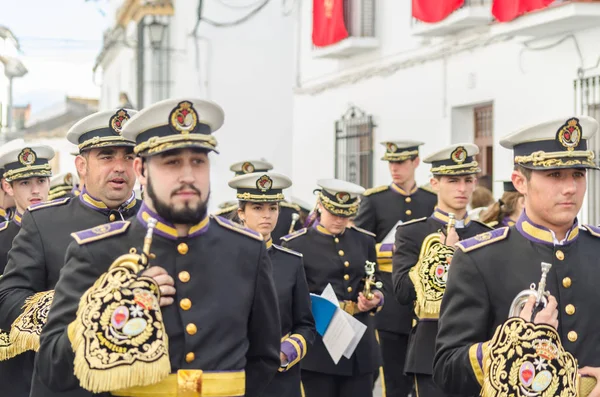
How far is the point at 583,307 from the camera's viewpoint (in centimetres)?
519

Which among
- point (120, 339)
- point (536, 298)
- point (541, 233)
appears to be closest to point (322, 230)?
point (541, 233)

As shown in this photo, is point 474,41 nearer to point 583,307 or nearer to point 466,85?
point 466,85

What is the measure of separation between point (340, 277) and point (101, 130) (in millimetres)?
3568

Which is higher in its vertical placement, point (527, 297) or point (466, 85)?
point (466, 85)

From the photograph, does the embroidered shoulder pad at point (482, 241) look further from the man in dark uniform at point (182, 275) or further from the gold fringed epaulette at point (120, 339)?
the gold fringed epaulette at point (120, 339)

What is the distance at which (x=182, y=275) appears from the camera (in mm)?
4730

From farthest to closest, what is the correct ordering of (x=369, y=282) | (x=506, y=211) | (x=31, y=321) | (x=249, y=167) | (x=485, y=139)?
(x=485, y=139) → (x=249, y=167) → (x=506, y=211) → (x=369, y=282) → (x=31, y=321)

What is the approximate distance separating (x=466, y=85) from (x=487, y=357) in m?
12.3

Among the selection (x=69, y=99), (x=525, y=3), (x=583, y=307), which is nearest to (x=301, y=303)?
(x=583, y=307)

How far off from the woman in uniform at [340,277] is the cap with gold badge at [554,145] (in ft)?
13.3

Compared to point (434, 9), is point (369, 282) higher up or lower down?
lower down

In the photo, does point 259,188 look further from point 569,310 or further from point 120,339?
point 120,339

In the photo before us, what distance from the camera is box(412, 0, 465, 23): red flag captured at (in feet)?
53.5

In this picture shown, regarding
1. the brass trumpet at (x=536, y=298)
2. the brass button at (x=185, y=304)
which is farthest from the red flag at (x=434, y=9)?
the brass button at (x=185, y=304)
